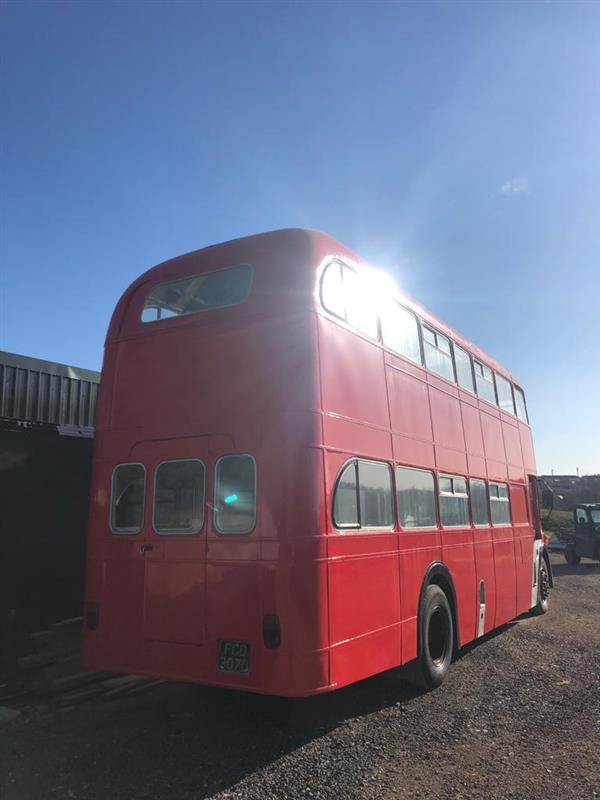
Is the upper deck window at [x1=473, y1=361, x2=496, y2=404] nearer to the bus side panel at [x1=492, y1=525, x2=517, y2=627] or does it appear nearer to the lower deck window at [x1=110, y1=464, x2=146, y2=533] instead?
the bus side panel at [x1=492, y1=525, x2=517, y2=627]

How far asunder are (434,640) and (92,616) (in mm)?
3959

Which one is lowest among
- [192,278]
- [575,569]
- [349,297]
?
[575,569]

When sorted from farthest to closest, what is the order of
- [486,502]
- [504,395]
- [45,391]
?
[45,391]
[504,395]
[486,502]

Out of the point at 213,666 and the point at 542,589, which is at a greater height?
the point at 213,666

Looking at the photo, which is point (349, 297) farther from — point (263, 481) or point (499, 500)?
point (499, 500)

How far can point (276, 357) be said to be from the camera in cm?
532

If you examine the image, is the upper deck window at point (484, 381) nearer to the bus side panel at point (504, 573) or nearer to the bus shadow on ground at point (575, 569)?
the bus side panel at point (504, 573)

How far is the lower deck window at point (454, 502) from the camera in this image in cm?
768

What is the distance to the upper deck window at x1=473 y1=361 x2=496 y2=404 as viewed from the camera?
9.78 meters

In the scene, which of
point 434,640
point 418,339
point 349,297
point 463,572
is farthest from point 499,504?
point 349,297

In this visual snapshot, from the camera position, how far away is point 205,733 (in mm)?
5441

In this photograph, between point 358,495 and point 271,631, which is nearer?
point 271,631

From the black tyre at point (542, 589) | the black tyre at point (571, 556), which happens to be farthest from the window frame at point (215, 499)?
the black tyre at point (571, 556)

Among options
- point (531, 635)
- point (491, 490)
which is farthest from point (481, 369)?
point (531, 635)
